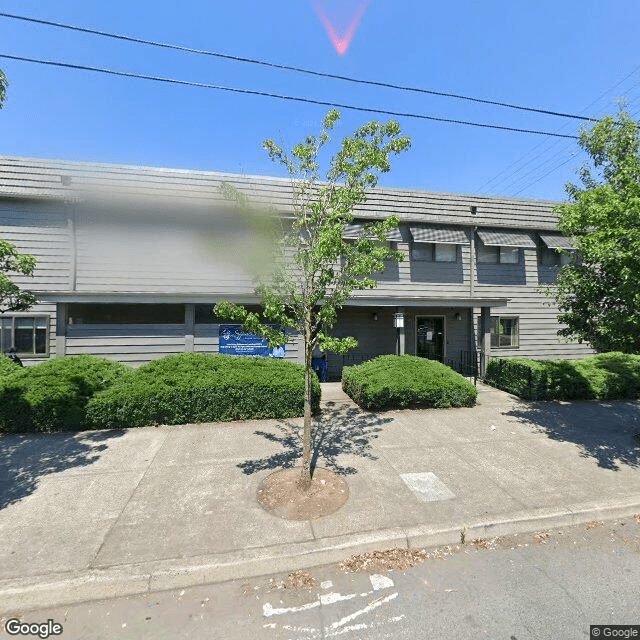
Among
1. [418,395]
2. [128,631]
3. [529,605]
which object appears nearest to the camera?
[128,631]

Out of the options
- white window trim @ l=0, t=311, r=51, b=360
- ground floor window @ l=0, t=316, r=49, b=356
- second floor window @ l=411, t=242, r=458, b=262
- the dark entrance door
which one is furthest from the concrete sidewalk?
second floor window @ l=411, t=242, r=458, b=262

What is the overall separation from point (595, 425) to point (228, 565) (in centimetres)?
812

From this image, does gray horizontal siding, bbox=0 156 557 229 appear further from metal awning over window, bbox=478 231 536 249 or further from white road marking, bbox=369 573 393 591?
white road marking, bbox=369 573 393 591

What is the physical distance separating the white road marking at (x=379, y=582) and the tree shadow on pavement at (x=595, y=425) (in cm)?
461

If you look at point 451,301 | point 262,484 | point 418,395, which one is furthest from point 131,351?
point 451,301

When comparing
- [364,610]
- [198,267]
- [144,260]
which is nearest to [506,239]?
[198,267]

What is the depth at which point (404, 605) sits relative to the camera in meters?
3.11

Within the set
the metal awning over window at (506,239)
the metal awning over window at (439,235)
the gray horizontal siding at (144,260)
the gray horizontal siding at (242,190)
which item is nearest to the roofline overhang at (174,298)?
the gray horizontal siding at (144,260)

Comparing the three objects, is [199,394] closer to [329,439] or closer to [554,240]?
[329,439]

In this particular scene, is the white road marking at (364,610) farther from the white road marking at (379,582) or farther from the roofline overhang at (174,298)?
the roofline overhang at (174,298)

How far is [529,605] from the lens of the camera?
310 cm

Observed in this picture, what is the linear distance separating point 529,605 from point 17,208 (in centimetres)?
1469

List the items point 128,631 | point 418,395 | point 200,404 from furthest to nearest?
1. point 418,395
2. point 200,404
3. point 128,631

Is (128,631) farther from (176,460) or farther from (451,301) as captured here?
(451,301)
